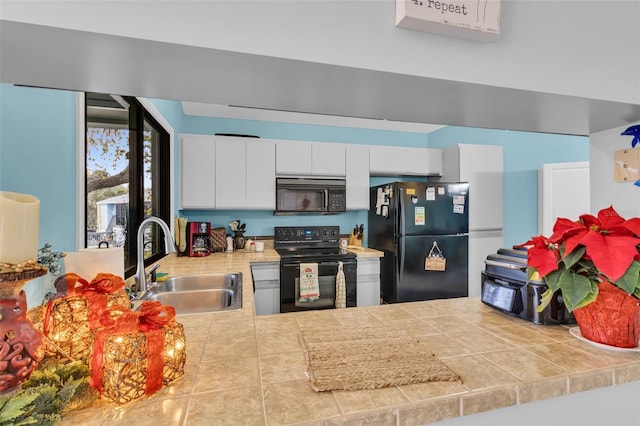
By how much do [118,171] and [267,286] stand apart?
1.66m

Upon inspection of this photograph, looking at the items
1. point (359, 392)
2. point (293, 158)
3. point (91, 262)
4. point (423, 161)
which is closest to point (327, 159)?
point (293, 158)

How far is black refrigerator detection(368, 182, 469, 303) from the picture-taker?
3246mm

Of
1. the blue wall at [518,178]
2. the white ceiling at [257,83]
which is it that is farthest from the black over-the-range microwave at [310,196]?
the white ceiling at [257,83]

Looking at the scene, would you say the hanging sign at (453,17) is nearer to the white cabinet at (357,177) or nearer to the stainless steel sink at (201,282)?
the stainless steel sink at (201,282)

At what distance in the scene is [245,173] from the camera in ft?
11.1

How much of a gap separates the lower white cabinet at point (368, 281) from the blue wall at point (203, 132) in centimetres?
74

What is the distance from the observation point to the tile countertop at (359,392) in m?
0.62

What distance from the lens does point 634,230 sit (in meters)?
0.82

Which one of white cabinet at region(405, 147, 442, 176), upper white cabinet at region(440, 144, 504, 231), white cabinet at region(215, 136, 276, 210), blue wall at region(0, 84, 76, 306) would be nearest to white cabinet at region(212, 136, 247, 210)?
white cabinet at region(215, 136, 276, 210)

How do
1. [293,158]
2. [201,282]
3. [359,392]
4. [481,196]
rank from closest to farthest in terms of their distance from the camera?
[359,392], [201,282], [293,158], [481,196]

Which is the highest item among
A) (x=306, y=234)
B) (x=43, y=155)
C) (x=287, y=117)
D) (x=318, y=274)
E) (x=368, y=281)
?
(x=287, y=117)

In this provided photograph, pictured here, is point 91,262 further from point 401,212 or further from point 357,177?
point 357,177

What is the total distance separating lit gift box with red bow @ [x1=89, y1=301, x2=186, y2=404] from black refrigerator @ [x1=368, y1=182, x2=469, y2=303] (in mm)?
2812

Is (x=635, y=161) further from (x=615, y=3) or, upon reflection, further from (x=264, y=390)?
(x=264, y=390)
